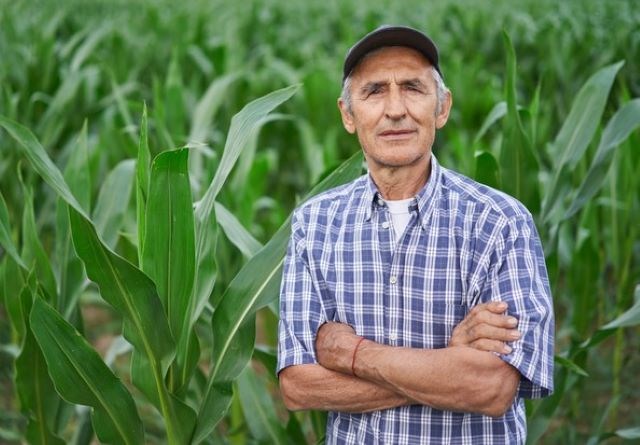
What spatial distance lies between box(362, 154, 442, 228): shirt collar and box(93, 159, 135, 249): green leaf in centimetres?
94

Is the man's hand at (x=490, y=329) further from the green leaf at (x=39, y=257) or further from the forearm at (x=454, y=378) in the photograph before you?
the green leaf at (x=39, y=257)

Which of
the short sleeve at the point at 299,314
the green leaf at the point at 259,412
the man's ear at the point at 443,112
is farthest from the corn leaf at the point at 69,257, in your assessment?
the man's ear at the point at 443,112

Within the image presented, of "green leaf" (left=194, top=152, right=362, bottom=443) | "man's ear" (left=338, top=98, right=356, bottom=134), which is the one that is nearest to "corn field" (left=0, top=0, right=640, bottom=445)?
"green leaf" (left=194, top=152, right=362, bottom=443)

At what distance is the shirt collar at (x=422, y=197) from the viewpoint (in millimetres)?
1849

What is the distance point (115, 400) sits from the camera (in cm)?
208

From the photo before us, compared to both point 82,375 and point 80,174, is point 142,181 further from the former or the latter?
point 80,174

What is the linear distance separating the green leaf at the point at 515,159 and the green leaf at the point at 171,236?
0.89 metres

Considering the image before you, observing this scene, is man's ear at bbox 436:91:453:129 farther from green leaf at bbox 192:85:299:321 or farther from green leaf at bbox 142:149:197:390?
green leaf at bbox 142:149:197:390

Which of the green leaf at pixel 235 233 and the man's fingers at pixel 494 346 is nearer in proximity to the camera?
the man's fingers at pixel 494 346

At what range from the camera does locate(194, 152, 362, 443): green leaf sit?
2.10 meters

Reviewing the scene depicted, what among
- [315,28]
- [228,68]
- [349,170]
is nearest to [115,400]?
[349,170]

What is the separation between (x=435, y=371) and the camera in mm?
1740

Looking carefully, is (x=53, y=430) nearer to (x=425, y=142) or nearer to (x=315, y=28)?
(x=425, y=142)

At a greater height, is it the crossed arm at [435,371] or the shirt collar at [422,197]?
the shirt collar at [422,197]
